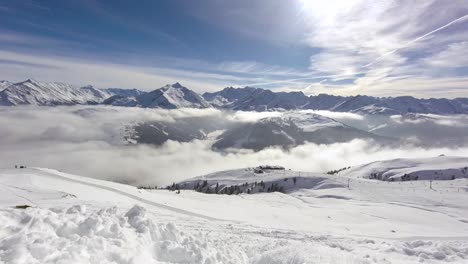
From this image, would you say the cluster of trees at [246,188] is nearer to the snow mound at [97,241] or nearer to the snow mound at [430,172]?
the snow mound at [430,172]

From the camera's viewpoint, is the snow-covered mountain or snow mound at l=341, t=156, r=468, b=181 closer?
the snow-covered mountain

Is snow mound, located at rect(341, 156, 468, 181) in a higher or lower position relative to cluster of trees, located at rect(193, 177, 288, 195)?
higher

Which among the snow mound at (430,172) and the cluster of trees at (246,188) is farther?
the snow mound at (430,172)

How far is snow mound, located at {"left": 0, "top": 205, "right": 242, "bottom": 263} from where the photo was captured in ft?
33.6

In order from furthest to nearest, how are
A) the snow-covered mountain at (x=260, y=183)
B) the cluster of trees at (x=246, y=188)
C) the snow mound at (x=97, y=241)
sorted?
the cluster of trees at (x=246, y=188) < the snow-covered mountain at (x=260, y=183) < the snow mound at (x=97, y=241)

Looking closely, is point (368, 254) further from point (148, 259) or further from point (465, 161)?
point (465, 161)

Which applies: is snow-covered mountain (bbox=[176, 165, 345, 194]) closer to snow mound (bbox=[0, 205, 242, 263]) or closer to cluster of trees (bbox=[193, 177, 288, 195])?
cluster of trees (bbox=[193, 177, 288, 195])

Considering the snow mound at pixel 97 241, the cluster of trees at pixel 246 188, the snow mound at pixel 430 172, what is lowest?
the cluster of trees at pixel 246 188

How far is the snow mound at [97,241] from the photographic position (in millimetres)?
10227

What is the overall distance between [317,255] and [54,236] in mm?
11791

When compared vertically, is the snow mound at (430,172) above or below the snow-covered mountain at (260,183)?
above

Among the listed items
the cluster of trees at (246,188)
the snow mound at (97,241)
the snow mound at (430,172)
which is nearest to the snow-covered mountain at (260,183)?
the cluster of trees at (246,188)

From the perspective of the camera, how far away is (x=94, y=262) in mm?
10656

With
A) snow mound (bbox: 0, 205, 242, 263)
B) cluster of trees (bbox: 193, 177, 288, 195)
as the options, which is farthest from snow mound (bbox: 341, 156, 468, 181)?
snow mound (bbox: 0, 205, 242, 263)
